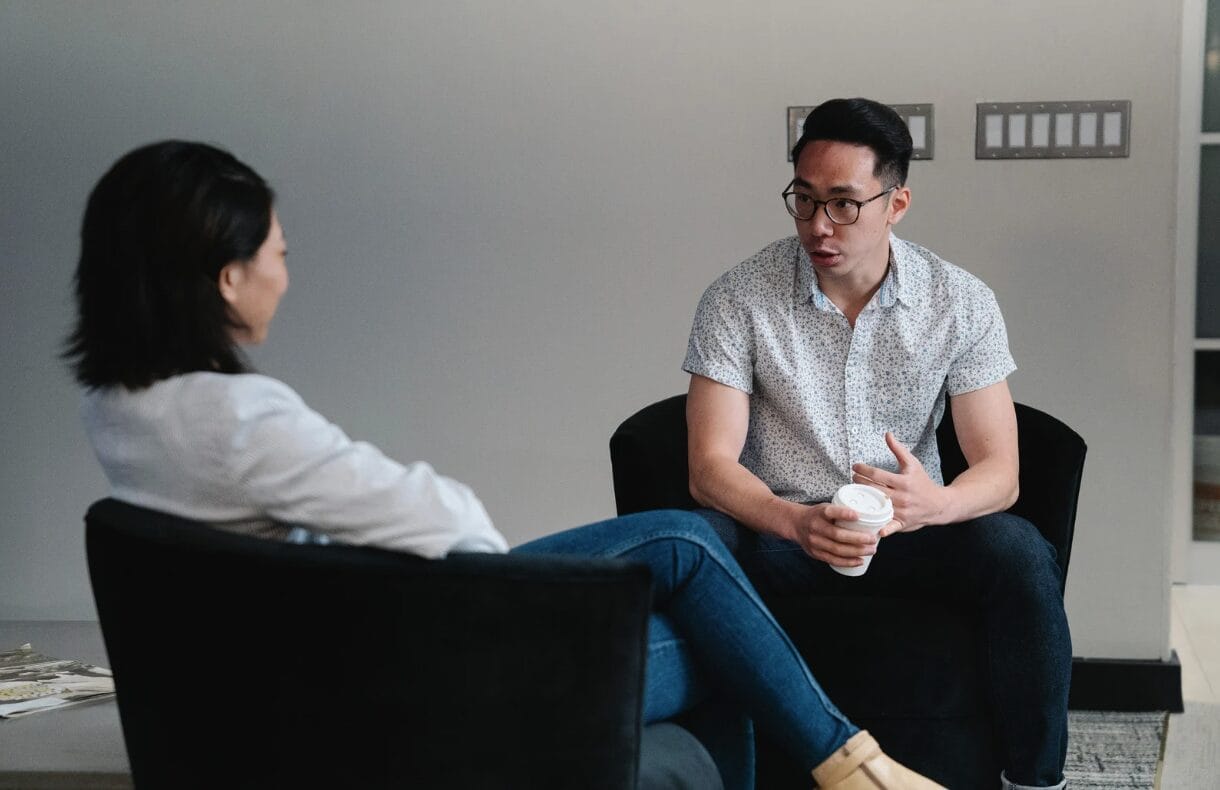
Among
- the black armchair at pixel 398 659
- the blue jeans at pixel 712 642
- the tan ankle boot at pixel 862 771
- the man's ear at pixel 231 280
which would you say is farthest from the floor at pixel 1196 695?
the man's ear at pixel 231 280

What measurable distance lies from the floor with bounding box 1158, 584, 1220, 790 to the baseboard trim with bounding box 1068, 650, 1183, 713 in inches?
2.0

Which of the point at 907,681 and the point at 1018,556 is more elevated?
the point at 1018,556

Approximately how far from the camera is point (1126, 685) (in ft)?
9.21

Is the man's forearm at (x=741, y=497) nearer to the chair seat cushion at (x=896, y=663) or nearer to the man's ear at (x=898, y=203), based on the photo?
the chair seat cushion at (x=896, y=663)

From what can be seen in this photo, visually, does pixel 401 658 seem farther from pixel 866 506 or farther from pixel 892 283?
pixel 892 283

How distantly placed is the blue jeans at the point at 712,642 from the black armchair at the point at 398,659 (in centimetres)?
35

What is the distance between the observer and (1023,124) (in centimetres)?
273

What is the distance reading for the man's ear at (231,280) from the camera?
141cm

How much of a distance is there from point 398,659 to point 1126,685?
2.10 m

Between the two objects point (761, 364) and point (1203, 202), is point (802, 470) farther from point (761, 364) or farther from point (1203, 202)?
point (1203, 202)

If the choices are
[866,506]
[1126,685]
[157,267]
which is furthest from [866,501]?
[1126,685]

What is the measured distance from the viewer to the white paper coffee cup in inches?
69.6

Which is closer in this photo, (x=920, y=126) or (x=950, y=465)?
(x=950, y=465)

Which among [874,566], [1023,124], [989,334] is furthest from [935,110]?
[874,566]
